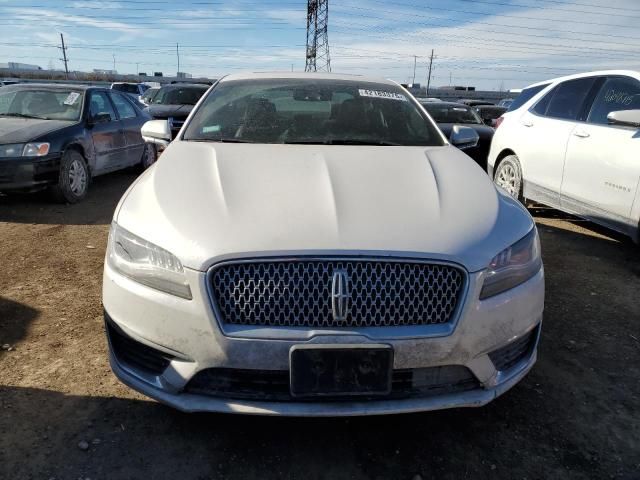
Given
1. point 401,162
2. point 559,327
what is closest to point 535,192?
point 559,327

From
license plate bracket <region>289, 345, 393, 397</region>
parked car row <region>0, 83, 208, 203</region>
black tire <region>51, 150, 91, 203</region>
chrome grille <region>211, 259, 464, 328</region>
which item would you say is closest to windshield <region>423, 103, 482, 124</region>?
parked car row <region>0, 83, 208, 203</region>

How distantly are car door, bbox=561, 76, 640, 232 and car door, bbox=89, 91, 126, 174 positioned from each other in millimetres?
5825

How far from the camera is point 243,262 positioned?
196 centimetres

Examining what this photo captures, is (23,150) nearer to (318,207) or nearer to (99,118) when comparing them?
(99,118)

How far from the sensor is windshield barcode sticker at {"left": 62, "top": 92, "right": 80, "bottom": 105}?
7.09 m

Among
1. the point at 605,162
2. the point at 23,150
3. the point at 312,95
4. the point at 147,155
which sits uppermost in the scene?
the point at 312,95

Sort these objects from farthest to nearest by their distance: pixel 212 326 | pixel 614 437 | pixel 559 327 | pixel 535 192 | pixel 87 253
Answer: pixel 535 192 → pixel 87 253 → pixel 559 327 → pixel 614 437 → pixel 212 326

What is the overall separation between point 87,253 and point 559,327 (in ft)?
12.9

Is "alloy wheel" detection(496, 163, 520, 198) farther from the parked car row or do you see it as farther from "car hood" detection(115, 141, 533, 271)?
the parked car row

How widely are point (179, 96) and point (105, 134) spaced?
574cm

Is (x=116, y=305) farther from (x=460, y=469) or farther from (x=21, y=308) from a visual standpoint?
(x=21, y=308)

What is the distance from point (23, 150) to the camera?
6027 millimetres

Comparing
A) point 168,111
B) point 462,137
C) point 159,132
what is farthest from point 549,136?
point 168,111

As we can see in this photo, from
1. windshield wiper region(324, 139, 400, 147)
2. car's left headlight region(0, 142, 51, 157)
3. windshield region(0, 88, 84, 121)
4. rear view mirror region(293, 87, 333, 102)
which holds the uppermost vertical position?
rear view mirror region(293, 87, 333, 102)
